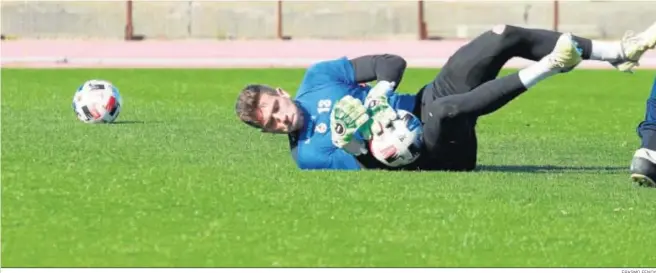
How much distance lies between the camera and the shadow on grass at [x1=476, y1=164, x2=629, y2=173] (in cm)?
1120

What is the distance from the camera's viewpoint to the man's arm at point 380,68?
34.4 feet

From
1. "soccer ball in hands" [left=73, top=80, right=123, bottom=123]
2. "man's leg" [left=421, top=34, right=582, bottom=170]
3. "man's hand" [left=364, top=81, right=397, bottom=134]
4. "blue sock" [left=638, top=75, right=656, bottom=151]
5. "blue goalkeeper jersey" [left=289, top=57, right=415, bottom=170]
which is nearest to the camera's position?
"man's leg" [left=421, top=34, right=582, bottom=170]

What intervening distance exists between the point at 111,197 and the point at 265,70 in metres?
16.9

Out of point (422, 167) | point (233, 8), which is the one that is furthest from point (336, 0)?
point (422, 167)

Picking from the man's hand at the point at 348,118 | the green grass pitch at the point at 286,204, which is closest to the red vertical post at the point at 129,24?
the green grass pitch at the point at 286,204

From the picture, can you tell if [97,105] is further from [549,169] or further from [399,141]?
[399,141]

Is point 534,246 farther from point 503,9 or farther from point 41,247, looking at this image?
point 503,9

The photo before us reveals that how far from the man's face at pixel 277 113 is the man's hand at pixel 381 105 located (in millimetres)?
486

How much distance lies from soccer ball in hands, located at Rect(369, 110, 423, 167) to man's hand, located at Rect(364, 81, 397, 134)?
0.10 ft

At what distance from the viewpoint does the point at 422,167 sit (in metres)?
10.7

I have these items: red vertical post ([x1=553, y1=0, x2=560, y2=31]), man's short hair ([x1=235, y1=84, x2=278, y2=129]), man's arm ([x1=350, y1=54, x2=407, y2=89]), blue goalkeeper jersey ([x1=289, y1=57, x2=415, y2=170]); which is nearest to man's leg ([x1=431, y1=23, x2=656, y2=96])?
man's arm ([x1=350, y1=54, x2=407, y2=89])

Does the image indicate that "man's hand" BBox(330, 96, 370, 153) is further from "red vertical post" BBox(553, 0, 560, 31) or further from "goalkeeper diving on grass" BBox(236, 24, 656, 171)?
"red vertical post" BBox(553, 0, 560, 31)

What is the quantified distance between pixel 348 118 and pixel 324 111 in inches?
19.5
